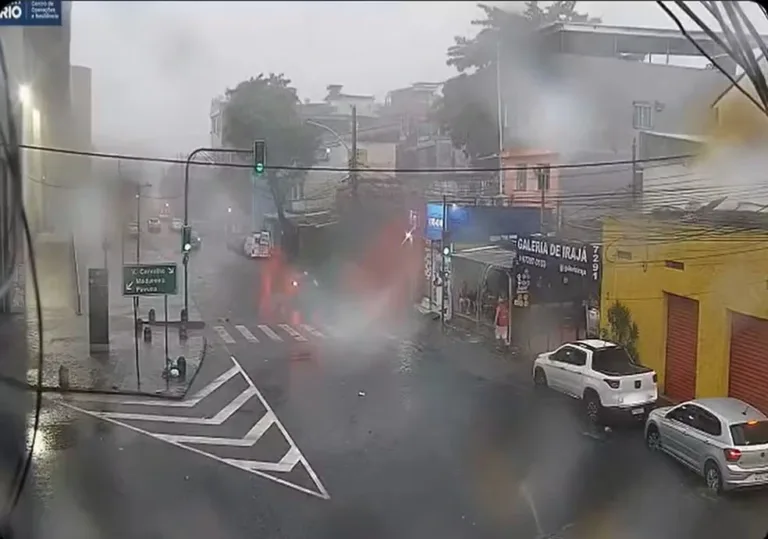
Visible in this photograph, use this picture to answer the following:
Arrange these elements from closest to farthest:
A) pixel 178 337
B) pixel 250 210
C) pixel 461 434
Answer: pixel 461 434
pixel 250 210
pixel 178 337

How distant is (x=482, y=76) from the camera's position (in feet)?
13.9

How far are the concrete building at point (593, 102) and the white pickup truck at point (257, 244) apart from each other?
4.06ft

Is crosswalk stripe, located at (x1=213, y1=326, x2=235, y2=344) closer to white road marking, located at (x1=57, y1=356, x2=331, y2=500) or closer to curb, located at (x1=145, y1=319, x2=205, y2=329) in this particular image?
curb, located at (x1=145, y1=319, x2=205, y2=329)

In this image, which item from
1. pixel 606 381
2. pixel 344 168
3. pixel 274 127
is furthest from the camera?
pixel 344 168

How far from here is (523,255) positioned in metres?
4.24

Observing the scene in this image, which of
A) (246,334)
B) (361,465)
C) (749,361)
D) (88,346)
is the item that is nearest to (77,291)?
(88,346)

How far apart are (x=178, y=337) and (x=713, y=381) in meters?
2.51

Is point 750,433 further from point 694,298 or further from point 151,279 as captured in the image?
point 151,279

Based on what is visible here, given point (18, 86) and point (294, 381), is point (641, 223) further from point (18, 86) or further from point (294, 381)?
point (18, 86)

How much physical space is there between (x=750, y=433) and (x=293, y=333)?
90.9 inches

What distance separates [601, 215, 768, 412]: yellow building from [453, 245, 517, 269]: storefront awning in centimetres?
57

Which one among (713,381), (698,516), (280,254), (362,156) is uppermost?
(362,156)

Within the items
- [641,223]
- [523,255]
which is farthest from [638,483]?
[523,255]

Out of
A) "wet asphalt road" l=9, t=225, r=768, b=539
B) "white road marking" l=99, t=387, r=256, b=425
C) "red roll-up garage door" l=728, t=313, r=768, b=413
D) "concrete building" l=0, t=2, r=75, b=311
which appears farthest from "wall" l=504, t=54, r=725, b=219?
"concrete building" l=0, t=2, r=75, b=311
